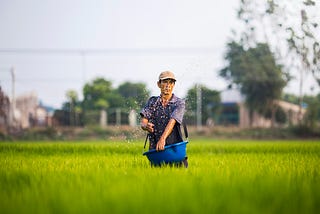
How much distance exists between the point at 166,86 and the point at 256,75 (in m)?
25.1

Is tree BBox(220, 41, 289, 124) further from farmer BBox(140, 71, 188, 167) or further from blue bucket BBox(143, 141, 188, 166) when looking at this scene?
blue bucket BBox(143, 141, 188, 166)

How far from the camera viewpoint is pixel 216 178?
3.99m

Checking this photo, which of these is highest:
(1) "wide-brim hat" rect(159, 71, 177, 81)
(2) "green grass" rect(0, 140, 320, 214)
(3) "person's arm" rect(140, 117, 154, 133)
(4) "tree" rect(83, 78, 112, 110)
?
(4) "tree" rect(83, 78, 112, 110)

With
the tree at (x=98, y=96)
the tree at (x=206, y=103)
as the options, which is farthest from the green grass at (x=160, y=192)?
the tree at (x=98, y=96)

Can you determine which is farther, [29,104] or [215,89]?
[215,89]

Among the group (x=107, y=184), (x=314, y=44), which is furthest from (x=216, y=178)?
(x=314, y=44)

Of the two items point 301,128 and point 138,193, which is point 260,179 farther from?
point 301,128

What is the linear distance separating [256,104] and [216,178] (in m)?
28.9

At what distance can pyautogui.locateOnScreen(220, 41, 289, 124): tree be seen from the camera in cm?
2804

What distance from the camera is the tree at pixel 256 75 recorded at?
28.0 m

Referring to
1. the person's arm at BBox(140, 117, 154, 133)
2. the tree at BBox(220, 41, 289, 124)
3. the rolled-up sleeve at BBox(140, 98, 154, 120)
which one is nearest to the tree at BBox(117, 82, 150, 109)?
the rolled-up sleeve at BBox(140, 98, 154, 120)

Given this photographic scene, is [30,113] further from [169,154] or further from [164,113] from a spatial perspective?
[169,154]

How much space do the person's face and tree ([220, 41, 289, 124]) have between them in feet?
74.5

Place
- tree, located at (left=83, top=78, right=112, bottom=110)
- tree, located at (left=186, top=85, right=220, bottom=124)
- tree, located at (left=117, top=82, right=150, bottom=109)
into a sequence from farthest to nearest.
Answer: tree, located at (left=83, top=78, right=112, bottom=110) < tree, located at (left=186, top=85, right=220, bottom=124) < tree, located at (left=117, top=82, right=150, bottom=109)
